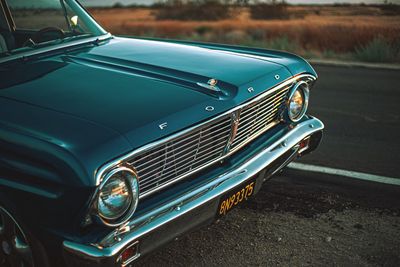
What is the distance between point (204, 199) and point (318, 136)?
4.45 ft

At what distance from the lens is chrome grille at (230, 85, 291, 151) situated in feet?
11.1

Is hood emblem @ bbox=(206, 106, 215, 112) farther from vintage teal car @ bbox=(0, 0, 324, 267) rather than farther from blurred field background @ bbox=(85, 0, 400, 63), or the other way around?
blurred field background @ bbox=(85, 0, 400, 63)

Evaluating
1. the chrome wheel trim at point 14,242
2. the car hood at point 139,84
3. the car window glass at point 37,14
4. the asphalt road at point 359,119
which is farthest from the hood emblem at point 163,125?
the asphalt road at point 359,119

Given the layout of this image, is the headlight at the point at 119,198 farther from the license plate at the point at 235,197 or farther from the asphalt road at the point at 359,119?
the asphalt road at the point at 359,119

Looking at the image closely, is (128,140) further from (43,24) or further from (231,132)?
(43,24)

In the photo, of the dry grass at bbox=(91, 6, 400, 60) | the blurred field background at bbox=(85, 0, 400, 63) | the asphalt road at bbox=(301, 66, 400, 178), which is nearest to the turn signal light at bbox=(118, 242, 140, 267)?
the asphalt road at bbox=(301, 66, 400, 178)

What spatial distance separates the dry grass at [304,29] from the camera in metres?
13.3

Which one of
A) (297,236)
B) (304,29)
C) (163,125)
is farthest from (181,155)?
(304,29)

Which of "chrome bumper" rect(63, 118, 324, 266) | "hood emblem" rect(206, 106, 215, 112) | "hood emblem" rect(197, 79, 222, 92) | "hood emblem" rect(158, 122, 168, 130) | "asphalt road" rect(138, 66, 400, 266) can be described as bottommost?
"asphalt road" rect(138, 66, 400, 266)

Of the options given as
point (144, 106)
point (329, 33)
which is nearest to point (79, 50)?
point (144, 106)

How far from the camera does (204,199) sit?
2.99m

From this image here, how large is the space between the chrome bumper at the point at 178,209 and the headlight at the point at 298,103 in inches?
6.1

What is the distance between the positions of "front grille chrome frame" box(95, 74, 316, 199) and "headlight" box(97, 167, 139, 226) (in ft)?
0.26

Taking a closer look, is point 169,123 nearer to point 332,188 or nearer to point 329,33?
point 332,188
